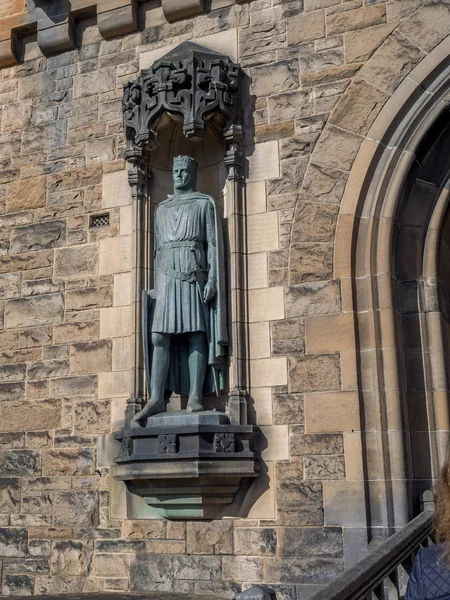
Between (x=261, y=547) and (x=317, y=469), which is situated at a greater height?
(x=317, y=469)

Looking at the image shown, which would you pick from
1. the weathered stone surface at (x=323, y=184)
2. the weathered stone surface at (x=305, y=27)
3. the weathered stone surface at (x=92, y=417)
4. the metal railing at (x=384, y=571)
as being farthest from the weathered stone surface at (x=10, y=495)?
the weathered stone surface at (x=305, y=27)

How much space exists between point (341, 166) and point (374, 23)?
4.07 ft

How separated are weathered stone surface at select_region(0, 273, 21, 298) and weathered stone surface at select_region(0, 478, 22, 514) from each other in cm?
161

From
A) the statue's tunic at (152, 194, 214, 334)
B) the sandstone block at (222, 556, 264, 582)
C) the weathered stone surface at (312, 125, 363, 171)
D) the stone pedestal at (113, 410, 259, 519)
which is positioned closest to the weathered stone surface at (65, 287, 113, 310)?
the statue's tunic at (152, 194, 214, 334)

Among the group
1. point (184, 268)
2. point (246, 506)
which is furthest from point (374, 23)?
point (246, 506)

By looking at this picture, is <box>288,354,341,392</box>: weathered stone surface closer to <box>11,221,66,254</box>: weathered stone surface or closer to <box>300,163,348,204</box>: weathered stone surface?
<box>300,163,348,204</box>: weathered stone surface

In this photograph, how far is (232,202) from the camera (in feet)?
20.6

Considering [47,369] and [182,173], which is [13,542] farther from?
[182,173]

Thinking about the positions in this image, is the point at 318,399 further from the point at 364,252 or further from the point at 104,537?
the point at 104,537

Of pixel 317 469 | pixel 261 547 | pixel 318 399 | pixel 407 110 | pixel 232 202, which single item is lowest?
pixel 261 547

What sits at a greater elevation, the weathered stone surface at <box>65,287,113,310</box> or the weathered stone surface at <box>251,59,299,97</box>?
the weathered stone surface at <box>251,59,299,97</box>

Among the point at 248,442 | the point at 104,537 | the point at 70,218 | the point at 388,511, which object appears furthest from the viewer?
the point at 70,218

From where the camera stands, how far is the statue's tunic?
5980 millimetres

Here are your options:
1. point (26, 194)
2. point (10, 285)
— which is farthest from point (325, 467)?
point (26, 194)
